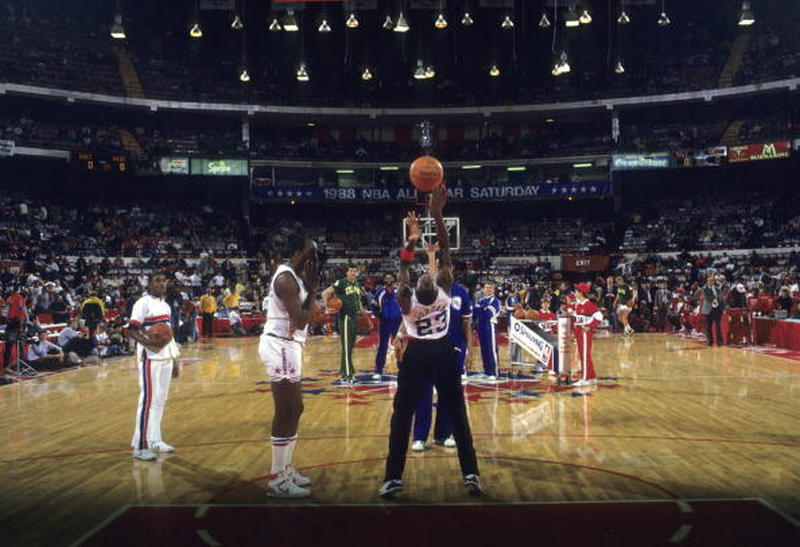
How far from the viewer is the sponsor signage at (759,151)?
32.6m

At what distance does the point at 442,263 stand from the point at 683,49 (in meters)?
37.5

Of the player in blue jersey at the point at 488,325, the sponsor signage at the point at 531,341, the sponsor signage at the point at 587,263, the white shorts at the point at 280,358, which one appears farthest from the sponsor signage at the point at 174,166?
the white shorts at the point at 280,358

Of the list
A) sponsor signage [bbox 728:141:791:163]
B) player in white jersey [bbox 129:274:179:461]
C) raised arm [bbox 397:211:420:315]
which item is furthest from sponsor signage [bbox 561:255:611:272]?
raised arm [bbox 397:211:420:315]

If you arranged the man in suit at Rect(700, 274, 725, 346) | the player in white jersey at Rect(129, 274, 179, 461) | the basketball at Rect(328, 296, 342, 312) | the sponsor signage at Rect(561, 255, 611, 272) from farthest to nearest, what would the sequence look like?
the sponsor signage at Rect(561, 255, 611, 272)
the man in suit at Rect(700, 274, 725, 346)
the basketball at Rect(328, 296, 342, 312)
the player in white jersey at Rect(129, 274, 179, 461)

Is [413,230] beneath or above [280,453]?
above

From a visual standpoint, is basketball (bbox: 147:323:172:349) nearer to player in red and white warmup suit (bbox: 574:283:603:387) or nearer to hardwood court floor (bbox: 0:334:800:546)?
hardwood court floor (bbox: 0:334:800:546)

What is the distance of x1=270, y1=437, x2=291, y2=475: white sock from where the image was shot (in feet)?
19.5

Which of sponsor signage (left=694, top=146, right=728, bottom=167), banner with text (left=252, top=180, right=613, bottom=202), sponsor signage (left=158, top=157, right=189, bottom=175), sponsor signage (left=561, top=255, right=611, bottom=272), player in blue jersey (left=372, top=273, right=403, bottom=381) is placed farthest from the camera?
banner with text (left=252, top=180, right=613, bottom=202)

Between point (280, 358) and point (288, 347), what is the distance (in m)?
0.11

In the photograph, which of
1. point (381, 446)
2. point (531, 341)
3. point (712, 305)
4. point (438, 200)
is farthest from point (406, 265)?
point (712, 305)

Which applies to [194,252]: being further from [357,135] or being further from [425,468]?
[425,468]

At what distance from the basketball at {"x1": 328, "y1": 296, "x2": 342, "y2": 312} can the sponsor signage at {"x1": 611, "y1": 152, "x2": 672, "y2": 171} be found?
2690cm

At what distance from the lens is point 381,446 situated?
307 inches

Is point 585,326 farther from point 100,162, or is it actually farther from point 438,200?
point 100,162
